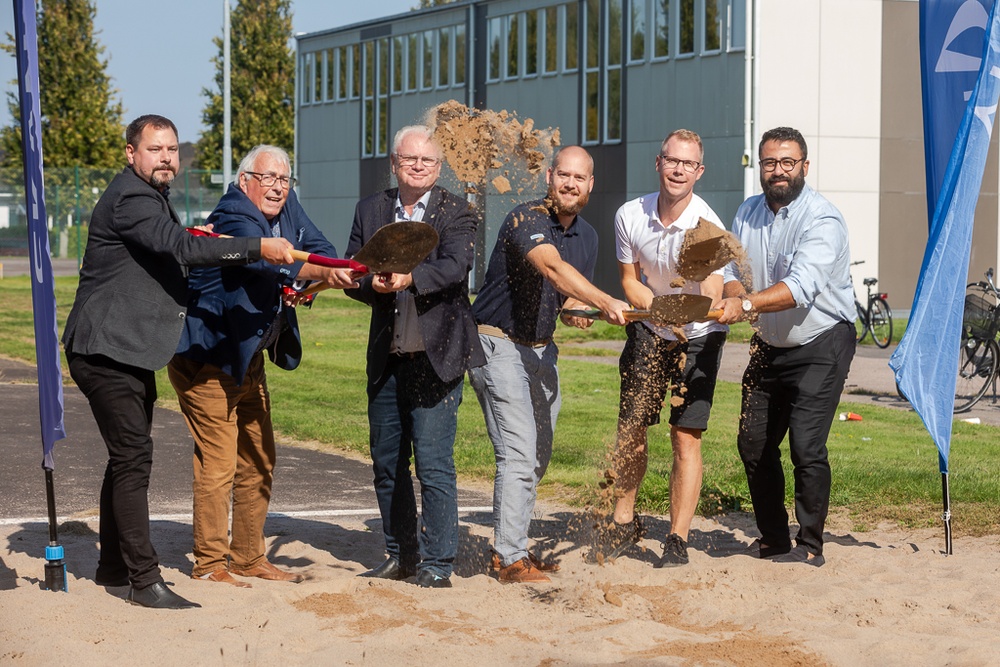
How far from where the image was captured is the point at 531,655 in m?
4.89

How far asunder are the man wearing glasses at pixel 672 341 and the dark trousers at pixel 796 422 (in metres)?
0.29

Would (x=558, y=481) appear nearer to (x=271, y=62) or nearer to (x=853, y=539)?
(x=853, y=539)

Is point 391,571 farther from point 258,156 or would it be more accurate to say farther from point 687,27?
point 687,27

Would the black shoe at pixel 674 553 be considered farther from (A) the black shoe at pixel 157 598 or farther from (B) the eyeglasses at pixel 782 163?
(A) the black shoe at pixel 157 598

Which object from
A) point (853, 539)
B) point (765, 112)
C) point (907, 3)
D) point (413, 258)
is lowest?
point (853, 539)

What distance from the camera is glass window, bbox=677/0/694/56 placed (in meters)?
28.5

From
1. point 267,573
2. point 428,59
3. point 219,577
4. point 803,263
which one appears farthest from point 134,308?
point 428,59

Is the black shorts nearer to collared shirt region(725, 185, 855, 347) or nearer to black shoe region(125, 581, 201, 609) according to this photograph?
collared shirt region(725, 185, 855, 347)

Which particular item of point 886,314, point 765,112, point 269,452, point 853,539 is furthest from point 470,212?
point 765,112

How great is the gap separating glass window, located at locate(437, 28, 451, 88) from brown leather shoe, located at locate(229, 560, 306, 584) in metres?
31.3

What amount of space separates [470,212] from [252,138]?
158 ft

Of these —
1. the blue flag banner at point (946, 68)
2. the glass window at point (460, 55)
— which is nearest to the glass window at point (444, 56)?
the glass window at point (460, 55)

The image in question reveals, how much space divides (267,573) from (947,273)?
3.73 m

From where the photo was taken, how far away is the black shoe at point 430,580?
5980 millimetres
